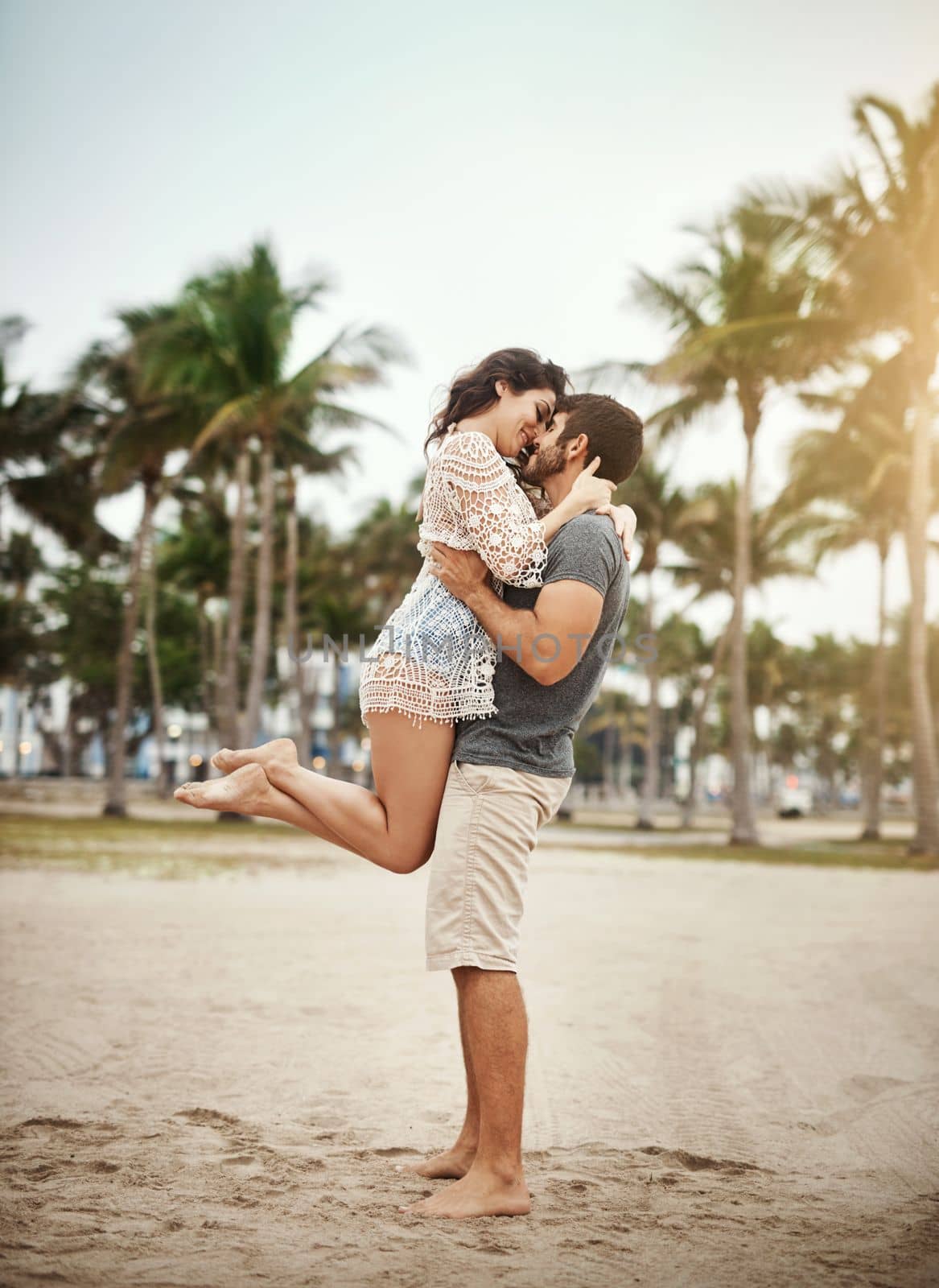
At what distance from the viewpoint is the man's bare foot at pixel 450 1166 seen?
9.89 feet

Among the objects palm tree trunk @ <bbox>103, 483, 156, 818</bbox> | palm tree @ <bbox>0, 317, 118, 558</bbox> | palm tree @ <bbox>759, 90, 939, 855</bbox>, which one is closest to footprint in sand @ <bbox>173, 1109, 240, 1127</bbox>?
palm tree @ <bbox>759, 90, 939, 855</bbox>

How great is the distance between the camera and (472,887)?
2869mm

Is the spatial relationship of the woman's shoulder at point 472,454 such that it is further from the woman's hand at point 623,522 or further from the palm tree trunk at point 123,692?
the palm tree trunk at point 123,692

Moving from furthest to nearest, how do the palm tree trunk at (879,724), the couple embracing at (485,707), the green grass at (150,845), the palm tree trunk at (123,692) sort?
the palm tree trunk at (879,724)
the palm tree trunk at (123,692)
the green grass at (150,845)
the couple embracing at (485,707)

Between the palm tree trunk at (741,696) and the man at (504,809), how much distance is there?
21.3m

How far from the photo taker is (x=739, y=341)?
70.3 ft

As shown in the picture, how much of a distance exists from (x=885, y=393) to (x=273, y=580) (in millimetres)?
23878

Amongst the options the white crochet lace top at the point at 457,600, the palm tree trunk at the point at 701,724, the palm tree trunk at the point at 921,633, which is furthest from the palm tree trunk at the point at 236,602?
the white crochet lace top at the point at 457,600

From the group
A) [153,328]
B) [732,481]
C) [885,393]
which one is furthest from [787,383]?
[153,328]

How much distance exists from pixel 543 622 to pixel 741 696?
22.0 metres

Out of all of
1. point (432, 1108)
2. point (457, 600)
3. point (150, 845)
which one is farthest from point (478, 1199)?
point (150, 845)

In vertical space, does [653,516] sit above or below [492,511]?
above

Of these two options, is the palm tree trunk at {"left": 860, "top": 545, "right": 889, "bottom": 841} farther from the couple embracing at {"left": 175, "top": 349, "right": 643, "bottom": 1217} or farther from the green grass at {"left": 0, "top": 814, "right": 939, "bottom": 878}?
the couple embracing at {"left": 175, "top": 349, "right": 643, "bottom": 1217}

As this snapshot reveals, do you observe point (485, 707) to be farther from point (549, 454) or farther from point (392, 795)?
point (549, 454)
